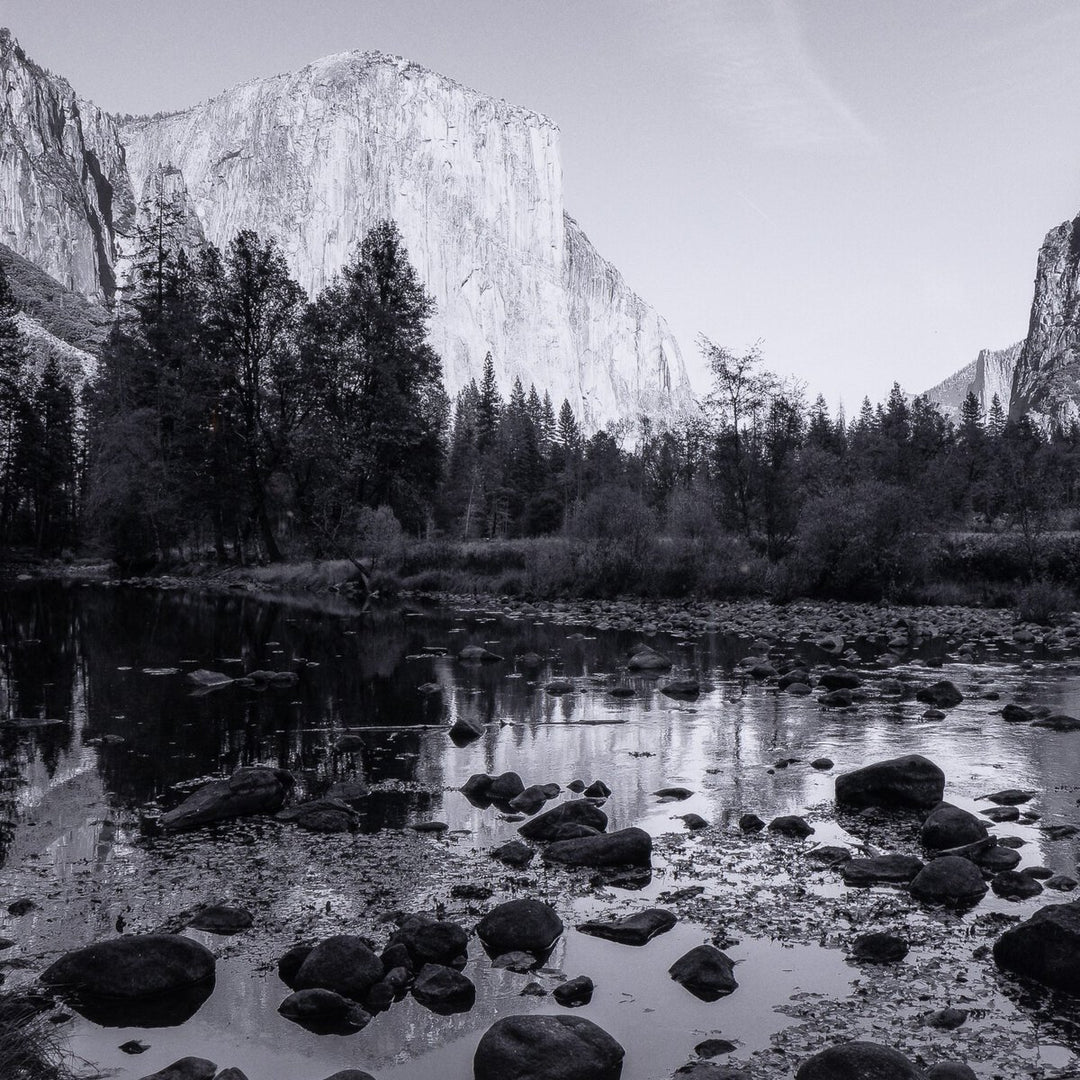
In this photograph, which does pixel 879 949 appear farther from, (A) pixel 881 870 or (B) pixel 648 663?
(B) pixel 648 663

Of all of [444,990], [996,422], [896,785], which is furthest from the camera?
[996,422]

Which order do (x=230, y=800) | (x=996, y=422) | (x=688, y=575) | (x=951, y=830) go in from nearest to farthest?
(x=951, y=830), (x=230, y=800), (x=688, y=575), (x=996, y=422)

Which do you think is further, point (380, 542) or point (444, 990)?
point (380, 542)

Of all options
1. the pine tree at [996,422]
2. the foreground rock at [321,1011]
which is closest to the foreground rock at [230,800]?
the foreground rock at [321,1011]

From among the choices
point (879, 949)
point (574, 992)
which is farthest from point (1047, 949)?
point (574, 992)

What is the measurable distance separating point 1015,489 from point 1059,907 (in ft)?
90.2

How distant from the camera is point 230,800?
739 cm

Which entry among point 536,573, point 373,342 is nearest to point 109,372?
point 373,342

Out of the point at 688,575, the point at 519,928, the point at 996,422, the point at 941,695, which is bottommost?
the point at 519,928

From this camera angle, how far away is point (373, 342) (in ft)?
131

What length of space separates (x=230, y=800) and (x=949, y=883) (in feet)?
17.5

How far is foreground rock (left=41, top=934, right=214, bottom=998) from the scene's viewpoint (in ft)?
14.7

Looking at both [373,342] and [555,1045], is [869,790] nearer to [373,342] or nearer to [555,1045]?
[555,1045]

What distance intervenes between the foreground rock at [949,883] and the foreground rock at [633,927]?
5.34 ft
